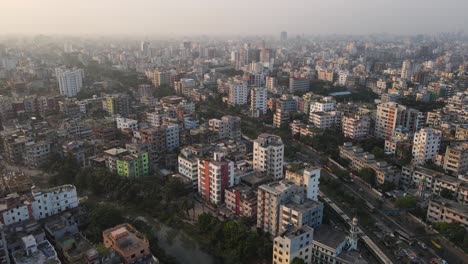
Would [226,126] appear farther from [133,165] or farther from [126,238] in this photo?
[126,238]

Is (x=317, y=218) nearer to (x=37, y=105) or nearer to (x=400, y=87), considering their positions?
(x=37, y=105)

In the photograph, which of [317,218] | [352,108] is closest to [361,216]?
[317,218]

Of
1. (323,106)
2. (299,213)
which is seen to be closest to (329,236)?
(299,213)

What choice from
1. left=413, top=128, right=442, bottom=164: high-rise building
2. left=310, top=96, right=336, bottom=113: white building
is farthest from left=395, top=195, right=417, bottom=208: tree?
left=310, top=96, right=336, bottom=113: white building

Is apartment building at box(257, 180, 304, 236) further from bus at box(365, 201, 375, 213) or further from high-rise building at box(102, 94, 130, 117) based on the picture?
high-rise building at box(102, 94, 130, 117)

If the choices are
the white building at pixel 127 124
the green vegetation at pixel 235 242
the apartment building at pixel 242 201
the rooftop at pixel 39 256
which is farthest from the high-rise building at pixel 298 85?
the rooftop at pixel 39 256

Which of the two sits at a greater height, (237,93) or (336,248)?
(237,93)
